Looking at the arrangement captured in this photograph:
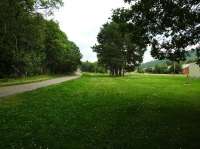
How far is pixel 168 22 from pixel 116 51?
73.2 metres

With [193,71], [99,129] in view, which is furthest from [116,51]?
[99,129]

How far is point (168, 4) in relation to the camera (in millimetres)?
14688

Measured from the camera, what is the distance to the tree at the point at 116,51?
88.2m

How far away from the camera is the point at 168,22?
1538 centimetres

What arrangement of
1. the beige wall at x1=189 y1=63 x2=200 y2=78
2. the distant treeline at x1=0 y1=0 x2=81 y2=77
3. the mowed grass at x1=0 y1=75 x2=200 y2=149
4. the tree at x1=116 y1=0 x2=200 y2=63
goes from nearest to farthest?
1. the mowed grass at x1=0 y1=75 x2=200 y2=149
2. the tree at x1=116 y1=0 x2=200 y2=63
3. the distant treeline at x1=0 y1=0 x2=81 y2=77
4. the beige wall at x1=189 y1=63 x2=200 y2=78

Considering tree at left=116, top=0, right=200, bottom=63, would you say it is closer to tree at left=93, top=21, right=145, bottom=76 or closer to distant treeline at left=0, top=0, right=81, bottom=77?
distant treeline at left=0, top=0, right=81, bottom=77

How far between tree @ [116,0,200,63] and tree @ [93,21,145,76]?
6996 cm

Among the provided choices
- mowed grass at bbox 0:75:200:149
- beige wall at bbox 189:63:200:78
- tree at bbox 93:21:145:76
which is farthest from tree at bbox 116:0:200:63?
tree at bbox 93:21:145:76

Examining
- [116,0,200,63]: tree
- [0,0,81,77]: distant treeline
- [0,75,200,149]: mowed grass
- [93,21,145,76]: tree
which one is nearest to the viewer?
[0,75,200,149]: mowed grass

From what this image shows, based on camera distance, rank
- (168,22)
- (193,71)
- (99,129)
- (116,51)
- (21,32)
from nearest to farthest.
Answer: (99,129) → (168,22) → (21,32) → (193,71) → (116,51)

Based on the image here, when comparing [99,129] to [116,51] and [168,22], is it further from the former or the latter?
[116,51]

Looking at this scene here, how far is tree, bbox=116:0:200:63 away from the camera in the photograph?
1465 cm

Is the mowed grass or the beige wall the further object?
the beige wall

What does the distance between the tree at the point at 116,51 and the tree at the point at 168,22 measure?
69955 mm
